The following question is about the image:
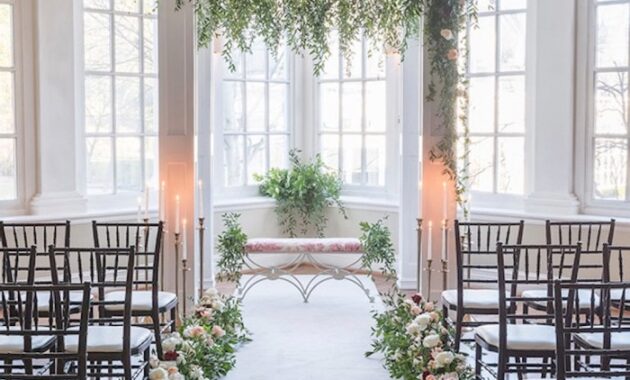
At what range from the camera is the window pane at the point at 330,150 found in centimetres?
Answer: 823

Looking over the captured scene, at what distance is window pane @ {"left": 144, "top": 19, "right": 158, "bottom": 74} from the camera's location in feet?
23.9

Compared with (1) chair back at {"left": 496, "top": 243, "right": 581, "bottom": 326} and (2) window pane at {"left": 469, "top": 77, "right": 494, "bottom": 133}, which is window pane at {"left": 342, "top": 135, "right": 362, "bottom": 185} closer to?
(2) window pane at {"left": 469, "top": 77, "right": 494, "bottom": 133}

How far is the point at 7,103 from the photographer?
21.8ft

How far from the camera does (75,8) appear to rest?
687 centimetres

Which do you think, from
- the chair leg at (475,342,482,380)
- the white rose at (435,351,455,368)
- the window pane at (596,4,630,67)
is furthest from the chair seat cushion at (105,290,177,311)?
the window pane at (596,4,630,67)

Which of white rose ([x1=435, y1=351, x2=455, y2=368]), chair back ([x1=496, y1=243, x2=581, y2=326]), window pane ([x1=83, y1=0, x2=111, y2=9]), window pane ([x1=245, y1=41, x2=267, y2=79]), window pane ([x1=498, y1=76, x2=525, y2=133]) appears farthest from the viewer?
window pane ([x1=245, y1=41, x2=267, y2=79])

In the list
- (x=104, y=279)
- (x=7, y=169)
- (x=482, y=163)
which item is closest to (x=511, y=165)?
(x=482, y=163)

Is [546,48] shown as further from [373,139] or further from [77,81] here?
→ [77,81]

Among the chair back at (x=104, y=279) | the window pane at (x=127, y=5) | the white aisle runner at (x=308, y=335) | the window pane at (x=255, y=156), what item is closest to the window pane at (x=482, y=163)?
the white aisle runner at (x=308, y=335)

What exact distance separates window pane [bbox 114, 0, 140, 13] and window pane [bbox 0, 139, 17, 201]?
1494mm

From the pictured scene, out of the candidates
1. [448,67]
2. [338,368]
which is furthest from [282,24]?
[338,368]

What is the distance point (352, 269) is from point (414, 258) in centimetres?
111

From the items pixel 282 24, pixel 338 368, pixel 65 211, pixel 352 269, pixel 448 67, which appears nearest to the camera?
pixel 338 368

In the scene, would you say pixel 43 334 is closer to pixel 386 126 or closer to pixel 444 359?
pixel 444 359
